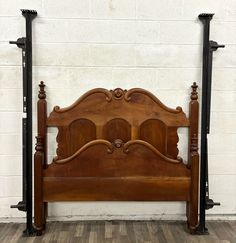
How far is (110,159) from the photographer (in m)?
Answer: 2.59

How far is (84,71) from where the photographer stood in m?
2.72

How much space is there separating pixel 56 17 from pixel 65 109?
0.70 meters

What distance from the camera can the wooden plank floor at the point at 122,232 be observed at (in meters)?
2.53

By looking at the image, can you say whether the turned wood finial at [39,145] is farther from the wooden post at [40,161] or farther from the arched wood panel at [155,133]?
the arched wood panel at [155,133]

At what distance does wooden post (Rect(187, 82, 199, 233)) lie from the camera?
257 cm

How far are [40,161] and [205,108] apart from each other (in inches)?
50.7

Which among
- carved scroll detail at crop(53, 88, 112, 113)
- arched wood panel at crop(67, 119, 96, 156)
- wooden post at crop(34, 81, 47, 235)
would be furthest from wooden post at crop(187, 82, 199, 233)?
wooden post at crop(34, 81, 47, 235)

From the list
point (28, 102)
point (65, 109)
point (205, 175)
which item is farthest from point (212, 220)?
point (28, 102)

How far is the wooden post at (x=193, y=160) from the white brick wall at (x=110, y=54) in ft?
0.29

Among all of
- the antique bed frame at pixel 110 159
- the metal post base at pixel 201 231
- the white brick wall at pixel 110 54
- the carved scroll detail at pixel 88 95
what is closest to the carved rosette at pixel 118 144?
the antique bed frame at pixel 110 159

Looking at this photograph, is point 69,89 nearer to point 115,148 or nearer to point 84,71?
point 84,71

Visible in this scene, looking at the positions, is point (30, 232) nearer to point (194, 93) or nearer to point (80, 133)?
point (80, 133)

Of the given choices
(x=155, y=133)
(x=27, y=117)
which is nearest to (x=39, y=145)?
(x=27, y=117)

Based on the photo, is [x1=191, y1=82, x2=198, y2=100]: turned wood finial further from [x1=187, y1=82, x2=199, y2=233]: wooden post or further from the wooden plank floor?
the wooden plank floor
